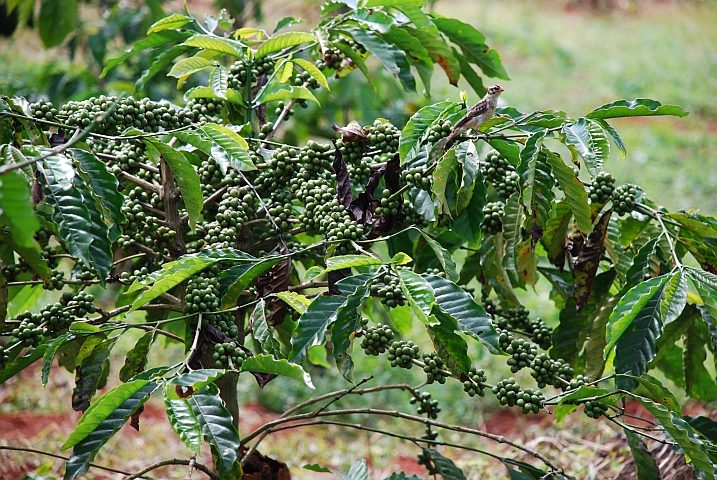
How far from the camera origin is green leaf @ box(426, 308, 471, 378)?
99cm

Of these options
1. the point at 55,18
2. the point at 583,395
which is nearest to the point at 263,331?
the point at 583,395

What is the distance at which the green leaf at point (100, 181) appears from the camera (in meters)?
0.98

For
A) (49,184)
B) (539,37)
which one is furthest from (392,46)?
(539,37)

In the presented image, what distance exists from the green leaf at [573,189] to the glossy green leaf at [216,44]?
2.04 feet

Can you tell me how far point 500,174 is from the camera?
1238 mm

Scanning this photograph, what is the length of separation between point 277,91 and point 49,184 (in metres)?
0.44

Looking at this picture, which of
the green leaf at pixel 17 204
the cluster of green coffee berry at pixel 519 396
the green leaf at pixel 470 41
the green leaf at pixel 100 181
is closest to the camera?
the green leaf at pixel 17 204

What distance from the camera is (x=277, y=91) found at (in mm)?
1206

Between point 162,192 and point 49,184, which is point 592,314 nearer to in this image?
point 162,192

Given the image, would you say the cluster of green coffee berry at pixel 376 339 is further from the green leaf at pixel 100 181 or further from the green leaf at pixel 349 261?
the green leaf at pixel 100 181

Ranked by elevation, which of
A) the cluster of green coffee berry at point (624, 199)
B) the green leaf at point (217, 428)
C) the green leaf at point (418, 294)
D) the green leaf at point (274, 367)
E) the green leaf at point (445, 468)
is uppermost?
the cluster of green coffee berry at point (624, 199)

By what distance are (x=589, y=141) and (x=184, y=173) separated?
0.64m

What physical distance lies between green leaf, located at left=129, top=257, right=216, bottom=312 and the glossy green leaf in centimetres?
45

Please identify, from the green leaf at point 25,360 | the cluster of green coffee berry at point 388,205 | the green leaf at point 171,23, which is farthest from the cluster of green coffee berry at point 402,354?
the green leaf at point 171,23
